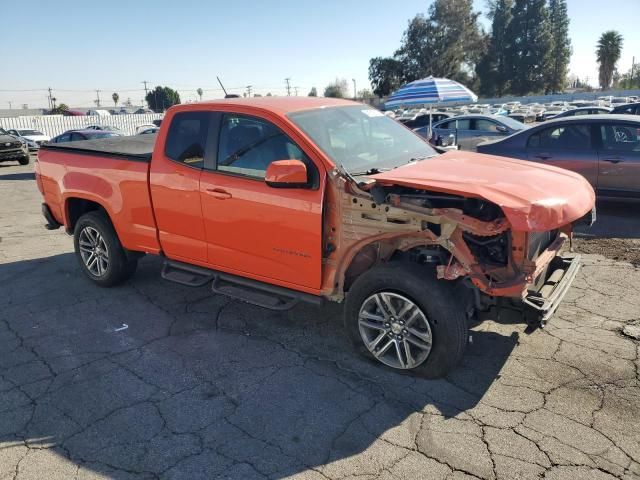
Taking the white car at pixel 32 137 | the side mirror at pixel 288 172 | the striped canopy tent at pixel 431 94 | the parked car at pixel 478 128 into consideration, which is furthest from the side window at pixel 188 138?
the white car at pixel 32 137

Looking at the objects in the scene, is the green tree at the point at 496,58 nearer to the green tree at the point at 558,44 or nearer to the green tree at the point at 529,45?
the green tree at the point at 529,45

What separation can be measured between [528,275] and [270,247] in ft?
6.29

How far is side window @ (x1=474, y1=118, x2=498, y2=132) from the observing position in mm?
14047

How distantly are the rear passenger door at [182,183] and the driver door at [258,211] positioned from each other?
13cm

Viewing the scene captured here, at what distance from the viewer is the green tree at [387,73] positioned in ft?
245

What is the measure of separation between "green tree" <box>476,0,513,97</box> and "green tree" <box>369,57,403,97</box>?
11.6 metres

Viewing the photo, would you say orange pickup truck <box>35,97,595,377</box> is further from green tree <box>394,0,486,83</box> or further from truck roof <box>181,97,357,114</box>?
green tree <box>394,0,486,83</box>

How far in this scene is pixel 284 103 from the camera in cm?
442

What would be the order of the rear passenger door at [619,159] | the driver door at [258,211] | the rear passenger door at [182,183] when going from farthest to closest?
1. the rear passenger door at [619,159]
2. the rear passenger door at [182,183]
3. the driver door at [258,211]

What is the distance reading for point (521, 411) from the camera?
3.27 metres

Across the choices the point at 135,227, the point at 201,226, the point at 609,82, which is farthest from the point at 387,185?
the point at 609,82

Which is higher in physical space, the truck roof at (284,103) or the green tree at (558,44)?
the green tree at (558,44)

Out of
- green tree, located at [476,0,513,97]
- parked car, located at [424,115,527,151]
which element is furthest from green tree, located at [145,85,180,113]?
parked car, located at [424,115,527,151]

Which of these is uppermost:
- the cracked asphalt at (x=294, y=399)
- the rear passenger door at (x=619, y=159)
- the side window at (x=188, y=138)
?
the side window at (x=188, y=138)
